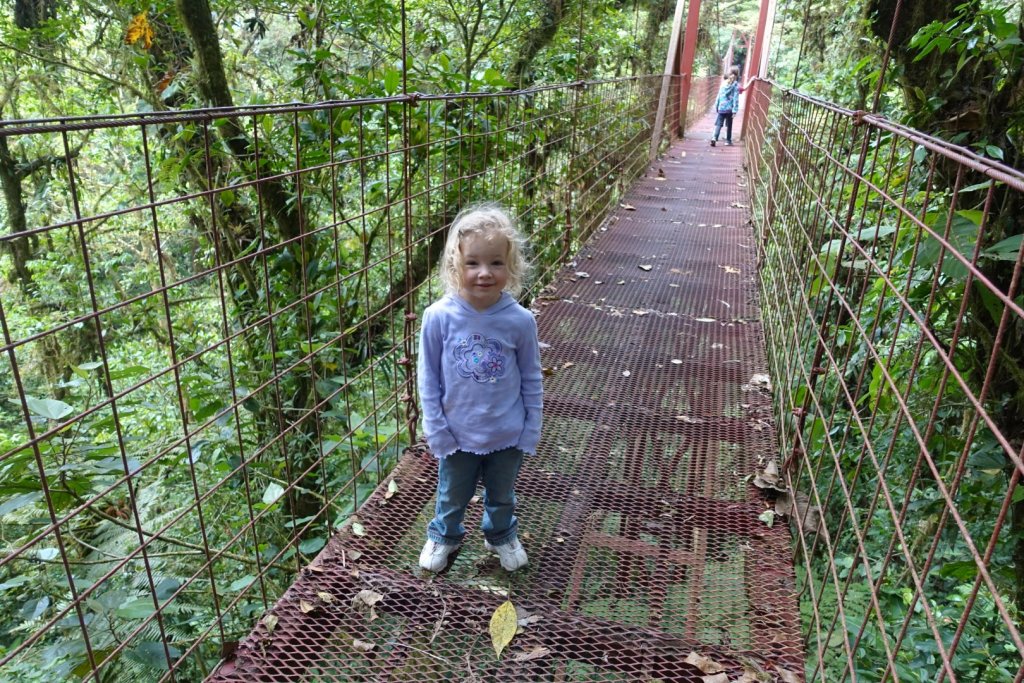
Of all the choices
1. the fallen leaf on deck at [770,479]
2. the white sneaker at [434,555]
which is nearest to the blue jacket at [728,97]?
the fallen leaf on deck at [770,479]

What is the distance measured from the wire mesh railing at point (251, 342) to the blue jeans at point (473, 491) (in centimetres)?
41

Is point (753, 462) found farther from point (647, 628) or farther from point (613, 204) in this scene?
point (613, 204)

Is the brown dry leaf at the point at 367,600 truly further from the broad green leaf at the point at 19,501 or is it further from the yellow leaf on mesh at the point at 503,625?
the broad green leaf at the point at 19,501

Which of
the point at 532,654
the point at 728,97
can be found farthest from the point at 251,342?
the point at 728,97

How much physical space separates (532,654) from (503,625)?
125 millimetres

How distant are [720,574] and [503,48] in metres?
6.08

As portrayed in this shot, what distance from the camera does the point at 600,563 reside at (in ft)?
7.57

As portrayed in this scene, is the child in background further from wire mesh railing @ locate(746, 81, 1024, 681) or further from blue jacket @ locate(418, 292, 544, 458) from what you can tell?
blue jacket @ locate(418, 292, 544, 458)

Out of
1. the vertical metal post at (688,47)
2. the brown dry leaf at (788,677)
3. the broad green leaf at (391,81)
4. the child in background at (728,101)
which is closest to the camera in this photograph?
the brown dry leaf at (788,677)

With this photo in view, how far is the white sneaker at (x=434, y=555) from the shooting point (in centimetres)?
222

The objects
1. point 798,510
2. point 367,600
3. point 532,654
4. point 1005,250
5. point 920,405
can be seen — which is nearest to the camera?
point 1005,250

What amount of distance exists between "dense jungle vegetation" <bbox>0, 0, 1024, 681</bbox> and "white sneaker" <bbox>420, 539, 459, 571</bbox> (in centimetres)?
33

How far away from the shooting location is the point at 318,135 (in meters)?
3.80

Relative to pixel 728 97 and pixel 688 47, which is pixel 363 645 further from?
pixel 688 47
